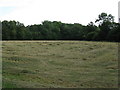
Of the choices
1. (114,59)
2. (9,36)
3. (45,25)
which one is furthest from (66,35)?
(114,59)

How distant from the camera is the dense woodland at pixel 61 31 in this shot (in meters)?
54.8

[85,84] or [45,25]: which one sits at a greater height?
[45,25]

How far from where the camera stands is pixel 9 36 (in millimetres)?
60344

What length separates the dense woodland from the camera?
180 feet

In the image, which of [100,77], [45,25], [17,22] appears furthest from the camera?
[45,25]

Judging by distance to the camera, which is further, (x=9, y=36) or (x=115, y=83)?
(x=9, y=36)

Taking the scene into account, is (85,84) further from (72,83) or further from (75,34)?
(75,34)

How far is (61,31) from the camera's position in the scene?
7925 cm

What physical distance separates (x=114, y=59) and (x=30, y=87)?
32.6ft

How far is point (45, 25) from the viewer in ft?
261

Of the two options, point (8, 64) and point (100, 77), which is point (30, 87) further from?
point (8, 64)

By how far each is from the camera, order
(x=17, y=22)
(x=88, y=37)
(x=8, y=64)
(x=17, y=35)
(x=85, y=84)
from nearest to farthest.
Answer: (x=85, y=84), (x=8, y=64), (x=88, y=37), (x=17, y=35), (x=17, y=22)

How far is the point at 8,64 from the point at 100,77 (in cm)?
645

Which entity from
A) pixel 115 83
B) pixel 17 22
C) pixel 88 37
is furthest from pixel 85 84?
pixel 17 22
